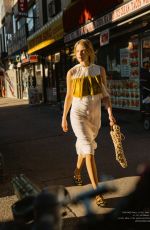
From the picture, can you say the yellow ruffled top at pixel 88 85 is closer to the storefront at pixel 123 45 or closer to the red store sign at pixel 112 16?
the red store sign at pixel 112 16

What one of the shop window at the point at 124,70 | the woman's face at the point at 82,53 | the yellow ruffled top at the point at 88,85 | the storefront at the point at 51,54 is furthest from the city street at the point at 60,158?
the storefront at the point at 51,54

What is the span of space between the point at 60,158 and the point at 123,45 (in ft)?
23.5

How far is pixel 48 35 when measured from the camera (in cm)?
1670

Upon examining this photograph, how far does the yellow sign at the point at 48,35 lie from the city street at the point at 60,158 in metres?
5.27

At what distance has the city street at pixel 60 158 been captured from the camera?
4.90m

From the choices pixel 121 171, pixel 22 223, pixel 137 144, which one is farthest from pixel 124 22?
pixel 22 223

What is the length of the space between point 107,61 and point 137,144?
24.4 feet

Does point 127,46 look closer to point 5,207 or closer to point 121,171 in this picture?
point 121,171

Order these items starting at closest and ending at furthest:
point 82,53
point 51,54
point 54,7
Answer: point 82,53 → point 54,7 → point 51,54

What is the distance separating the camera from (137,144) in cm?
760

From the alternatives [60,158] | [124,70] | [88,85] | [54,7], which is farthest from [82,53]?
[54,7]

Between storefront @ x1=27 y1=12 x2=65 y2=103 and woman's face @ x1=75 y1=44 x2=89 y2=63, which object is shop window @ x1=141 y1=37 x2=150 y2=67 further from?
woman's face @ x1=75 y1=44 x2=89 y2=63

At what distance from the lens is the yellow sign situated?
1519 centimetres

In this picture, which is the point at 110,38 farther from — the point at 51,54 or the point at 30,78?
the point at 30,78
